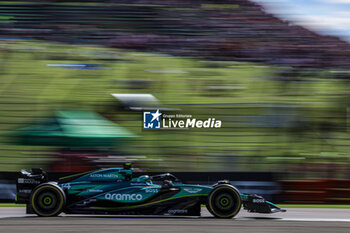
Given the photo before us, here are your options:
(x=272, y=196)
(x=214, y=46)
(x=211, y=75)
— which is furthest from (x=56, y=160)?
(x=214, y=46)

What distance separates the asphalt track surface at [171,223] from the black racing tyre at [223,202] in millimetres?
136

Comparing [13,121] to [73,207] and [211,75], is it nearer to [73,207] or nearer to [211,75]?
[211,75]

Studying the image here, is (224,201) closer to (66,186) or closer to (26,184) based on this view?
(66,186)

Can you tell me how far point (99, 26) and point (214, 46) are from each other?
5.34 meters

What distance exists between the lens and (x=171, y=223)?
6336mm

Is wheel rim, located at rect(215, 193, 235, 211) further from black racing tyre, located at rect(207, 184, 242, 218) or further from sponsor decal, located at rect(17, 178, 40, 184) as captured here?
sponsor decal, located at rect(17, 178, 40, 184)

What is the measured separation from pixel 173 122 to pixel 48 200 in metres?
9.10

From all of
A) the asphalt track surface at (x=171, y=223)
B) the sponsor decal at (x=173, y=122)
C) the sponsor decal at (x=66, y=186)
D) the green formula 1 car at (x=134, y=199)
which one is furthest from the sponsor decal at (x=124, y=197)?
the sponsor decal at (x=173, y=122)

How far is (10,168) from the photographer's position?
14.0 metres

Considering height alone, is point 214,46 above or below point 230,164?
above

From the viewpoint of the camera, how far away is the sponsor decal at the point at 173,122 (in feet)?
52.0

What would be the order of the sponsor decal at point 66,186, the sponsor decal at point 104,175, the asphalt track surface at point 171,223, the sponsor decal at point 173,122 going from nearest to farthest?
the asphalt track surface at point 171,223, the sponsor decal at point 66,186, the sponsor decal at point 104,175, the sponsor decal at point 173,122

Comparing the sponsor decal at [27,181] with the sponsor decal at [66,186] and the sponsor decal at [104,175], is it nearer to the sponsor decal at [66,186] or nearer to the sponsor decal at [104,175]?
the sponsor decal at [66,186]

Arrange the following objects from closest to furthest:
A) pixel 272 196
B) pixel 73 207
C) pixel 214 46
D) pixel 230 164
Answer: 1. pixel 73 207
2. pixel 272 196
3. pixel 230 164
4. pixel 214 46
